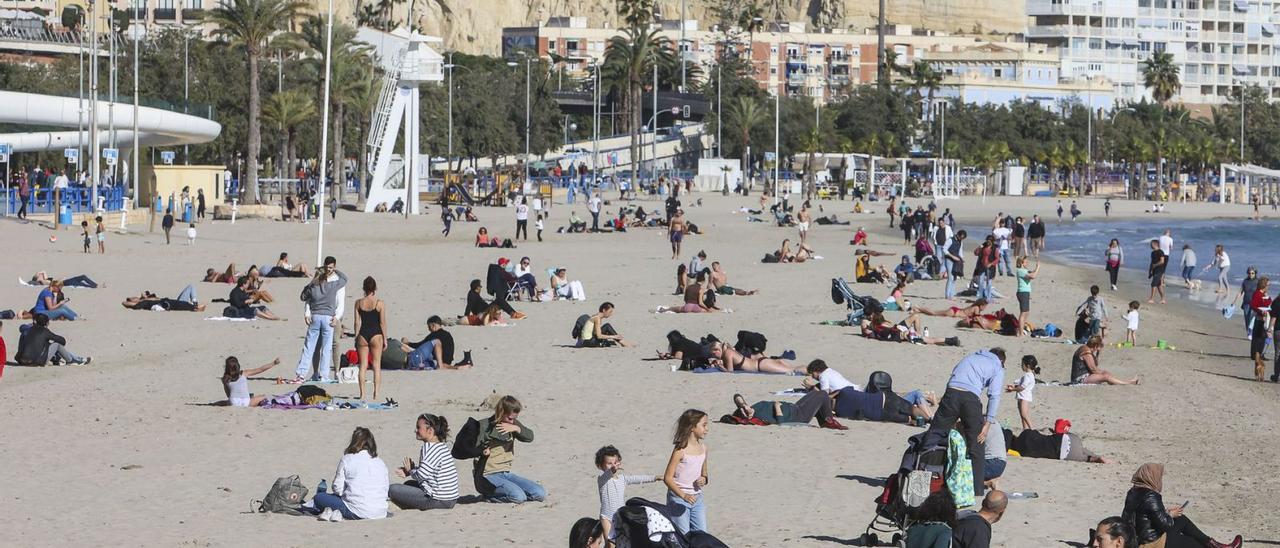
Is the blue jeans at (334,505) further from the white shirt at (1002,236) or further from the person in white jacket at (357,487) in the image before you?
the white shirt at (1002,236)

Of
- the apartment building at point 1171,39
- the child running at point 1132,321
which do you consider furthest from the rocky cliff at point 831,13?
the child running at point 1132,321

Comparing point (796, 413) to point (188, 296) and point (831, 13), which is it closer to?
point (188, 296)

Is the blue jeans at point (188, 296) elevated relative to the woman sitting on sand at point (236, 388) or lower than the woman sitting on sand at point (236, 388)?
elevated

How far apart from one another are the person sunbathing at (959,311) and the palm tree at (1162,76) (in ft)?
395

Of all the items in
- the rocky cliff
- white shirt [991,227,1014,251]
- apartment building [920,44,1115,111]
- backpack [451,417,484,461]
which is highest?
the rocky cliff

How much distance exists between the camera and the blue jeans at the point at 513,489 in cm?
1201

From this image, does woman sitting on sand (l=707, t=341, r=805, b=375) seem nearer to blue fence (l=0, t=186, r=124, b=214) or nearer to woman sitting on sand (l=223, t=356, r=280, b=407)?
woman sitting on sand (l=223, t=356, r=280, b=407)

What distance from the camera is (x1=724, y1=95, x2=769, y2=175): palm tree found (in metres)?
101

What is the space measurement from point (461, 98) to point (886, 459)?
78.6 meters

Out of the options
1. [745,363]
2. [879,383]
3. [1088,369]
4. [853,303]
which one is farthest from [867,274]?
[879,383]

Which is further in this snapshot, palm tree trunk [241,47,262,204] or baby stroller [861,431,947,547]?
palm tree trunk [241,47,262,204]

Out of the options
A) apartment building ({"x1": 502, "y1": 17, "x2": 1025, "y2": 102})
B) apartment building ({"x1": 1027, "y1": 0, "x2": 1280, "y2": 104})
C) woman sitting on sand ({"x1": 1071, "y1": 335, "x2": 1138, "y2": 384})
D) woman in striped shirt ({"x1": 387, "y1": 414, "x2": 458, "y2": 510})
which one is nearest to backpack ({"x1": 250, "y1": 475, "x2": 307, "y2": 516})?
woman in striped shirt ({"x1": 387, "y1": 414, "x2": 458, "y2": 510})

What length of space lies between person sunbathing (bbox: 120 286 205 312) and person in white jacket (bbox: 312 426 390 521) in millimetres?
14168

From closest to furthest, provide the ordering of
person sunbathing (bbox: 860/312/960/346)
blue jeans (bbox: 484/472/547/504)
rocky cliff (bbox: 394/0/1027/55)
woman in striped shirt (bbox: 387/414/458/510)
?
woman in striped shirt (bbox: 387/414/458/510) < blue jeans (bbox: 484/472/547/504) < person sunbathing (bbox: 860/312/960/346) < rocky cliff (bbox: 394/0/1027/55)
